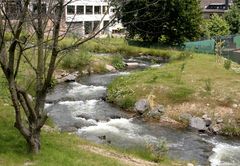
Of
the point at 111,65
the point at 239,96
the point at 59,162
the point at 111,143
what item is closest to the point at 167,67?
the point at 111,65

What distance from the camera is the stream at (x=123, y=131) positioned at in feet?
68.2

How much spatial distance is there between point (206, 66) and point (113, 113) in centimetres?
1233

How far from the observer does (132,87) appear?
29953 millimetres

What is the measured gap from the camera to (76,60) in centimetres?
3728

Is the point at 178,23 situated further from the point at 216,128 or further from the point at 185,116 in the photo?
the point at 216,128

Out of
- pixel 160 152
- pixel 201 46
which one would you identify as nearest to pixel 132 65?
pixel 201 46

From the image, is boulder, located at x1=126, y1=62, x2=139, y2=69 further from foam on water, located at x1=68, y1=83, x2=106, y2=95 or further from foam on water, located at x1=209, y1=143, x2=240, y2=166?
foam on water, located at x1=209, y1=143, x2=240, y2=166

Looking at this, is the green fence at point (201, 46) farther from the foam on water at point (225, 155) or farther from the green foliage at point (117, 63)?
the foam on water at point (225, 155)

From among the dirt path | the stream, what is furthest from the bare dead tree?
the stream

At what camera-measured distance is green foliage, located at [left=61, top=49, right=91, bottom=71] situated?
121 feet

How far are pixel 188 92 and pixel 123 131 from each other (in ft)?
20.6

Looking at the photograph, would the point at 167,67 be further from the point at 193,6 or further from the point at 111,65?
the point at 193,6

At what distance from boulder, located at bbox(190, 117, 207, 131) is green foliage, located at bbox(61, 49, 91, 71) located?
14.1m

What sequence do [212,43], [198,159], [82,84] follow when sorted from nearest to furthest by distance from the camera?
[198,159] < [82,84] < [212,43]
